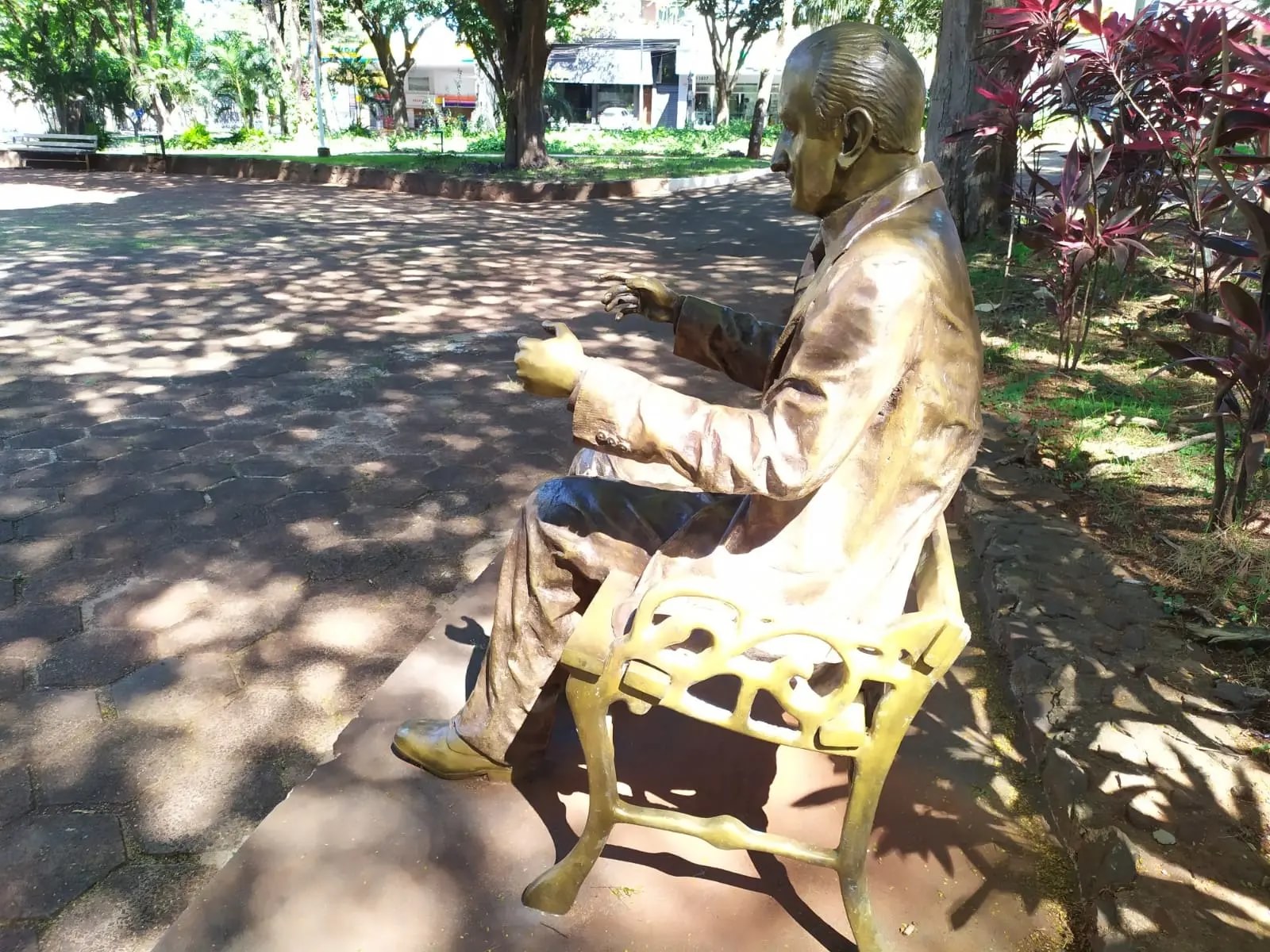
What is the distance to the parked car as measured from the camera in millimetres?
42688

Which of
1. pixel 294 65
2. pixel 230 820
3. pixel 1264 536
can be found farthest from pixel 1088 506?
pixel 294 65

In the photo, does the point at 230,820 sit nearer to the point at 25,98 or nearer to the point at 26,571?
the point at 26,571

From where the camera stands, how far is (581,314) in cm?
641

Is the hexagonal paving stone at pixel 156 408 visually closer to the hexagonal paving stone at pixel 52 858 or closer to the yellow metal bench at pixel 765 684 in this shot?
the hexagonal paving stone at pixel 52 858

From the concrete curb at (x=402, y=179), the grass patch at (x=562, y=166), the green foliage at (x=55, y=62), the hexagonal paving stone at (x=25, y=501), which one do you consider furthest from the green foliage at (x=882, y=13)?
the hexagonal paving stone at (x=25, y=501)

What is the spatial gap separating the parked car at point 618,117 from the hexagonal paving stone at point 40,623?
42666mm

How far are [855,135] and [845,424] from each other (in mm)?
485

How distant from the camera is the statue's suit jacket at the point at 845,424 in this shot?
137 centimetres

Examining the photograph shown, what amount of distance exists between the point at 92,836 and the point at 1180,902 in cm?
216

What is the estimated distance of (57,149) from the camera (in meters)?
17.7

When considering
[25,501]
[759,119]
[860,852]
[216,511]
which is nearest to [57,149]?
[759,119]

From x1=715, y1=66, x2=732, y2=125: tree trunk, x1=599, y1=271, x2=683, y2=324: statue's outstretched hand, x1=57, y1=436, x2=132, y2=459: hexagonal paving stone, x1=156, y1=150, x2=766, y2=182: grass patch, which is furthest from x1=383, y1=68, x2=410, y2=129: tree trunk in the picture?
x1=599, y1=271, x2=683, y2=324: statue's outstretched hand

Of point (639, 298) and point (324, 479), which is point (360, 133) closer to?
point (324, 479)

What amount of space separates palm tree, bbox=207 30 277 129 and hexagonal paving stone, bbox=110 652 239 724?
37.6 meters
